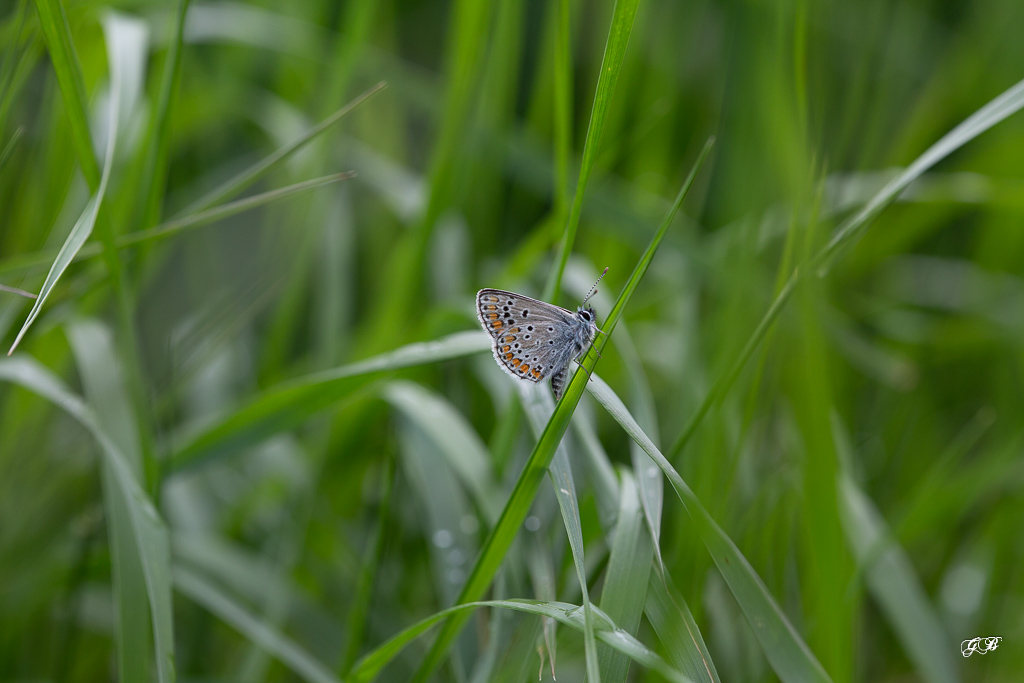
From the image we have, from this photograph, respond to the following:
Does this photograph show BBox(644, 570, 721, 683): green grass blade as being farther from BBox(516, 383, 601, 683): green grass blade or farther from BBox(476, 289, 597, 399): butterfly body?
BBox(476, 289, 597, 399): butterfly body

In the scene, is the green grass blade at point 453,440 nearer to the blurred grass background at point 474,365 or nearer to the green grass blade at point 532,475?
the blurred grass background at point 474,365

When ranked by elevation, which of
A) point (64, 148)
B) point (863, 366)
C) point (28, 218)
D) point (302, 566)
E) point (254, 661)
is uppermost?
point (64, 148)

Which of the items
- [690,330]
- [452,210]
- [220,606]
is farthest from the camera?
[452,210]

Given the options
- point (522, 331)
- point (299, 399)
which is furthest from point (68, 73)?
point (522, 331)

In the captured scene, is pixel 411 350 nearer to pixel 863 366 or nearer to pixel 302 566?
pixel 302 566

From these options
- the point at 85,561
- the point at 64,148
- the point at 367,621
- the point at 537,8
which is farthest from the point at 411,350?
the point at 537,8

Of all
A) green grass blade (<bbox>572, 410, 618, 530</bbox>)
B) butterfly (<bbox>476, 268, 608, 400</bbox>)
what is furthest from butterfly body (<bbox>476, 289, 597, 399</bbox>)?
green grass blade (<bbox>572, 410, 618, 530</bbox>)
